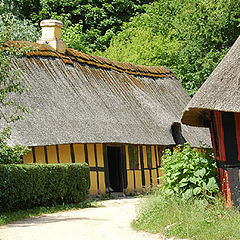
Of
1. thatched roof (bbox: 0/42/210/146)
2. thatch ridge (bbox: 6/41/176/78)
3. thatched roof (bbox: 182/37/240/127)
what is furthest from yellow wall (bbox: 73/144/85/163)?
thatched roof (bbox: 182/37/240/127)

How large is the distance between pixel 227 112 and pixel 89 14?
28.9 meters

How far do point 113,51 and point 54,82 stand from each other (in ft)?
43.1

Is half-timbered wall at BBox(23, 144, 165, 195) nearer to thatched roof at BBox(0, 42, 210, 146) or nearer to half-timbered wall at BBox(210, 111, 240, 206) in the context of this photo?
thatched roof at BBox(0, 42, 210, 146)

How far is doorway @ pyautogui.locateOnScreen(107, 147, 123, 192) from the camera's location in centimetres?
2169

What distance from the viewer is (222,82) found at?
11.6m

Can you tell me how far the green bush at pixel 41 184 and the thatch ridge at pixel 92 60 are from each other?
402 cm

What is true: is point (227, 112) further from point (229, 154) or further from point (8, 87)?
point (8, 87)

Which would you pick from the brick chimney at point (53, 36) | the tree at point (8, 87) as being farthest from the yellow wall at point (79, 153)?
the brick chimney at point (53, 36)

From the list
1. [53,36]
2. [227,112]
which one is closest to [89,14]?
[53,36]

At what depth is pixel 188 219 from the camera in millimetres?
10297

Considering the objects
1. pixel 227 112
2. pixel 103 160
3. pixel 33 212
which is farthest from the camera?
pixel 103 160

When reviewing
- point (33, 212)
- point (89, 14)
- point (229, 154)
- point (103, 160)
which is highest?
point (89, 14)

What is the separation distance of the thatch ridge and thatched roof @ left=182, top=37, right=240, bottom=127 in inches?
283

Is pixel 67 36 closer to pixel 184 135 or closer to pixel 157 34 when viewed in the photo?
pixel 157 34
